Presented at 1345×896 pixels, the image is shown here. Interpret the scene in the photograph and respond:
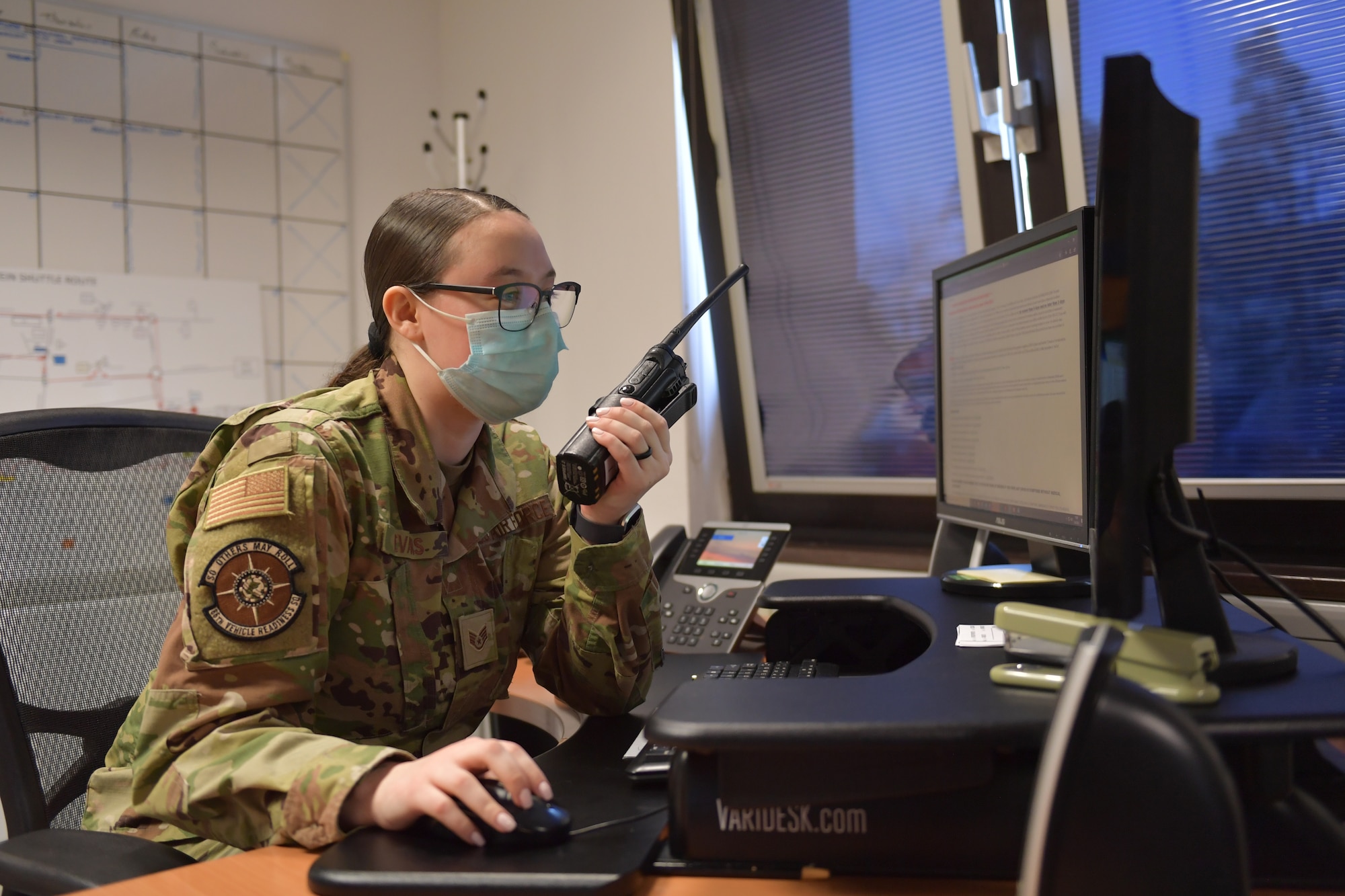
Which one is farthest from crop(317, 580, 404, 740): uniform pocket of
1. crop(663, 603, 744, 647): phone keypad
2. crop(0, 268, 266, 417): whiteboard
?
crop(0, 268, 266, 417): whiteboard

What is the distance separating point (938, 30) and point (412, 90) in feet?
5.28

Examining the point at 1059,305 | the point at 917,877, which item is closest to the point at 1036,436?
the point at 1059,305

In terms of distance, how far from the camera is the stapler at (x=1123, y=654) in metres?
0.56

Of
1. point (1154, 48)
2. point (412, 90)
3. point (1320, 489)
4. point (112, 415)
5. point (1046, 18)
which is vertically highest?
point (412, 90)

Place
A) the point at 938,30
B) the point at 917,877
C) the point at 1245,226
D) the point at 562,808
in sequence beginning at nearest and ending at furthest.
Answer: the point at 917,877
the point at 562,808
the point at 1245,226
the point at 938,30

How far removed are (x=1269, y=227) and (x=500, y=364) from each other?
1.14 m

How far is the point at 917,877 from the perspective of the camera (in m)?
0.59

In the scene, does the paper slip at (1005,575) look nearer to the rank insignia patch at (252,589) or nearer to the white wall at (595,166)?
the rank insignia patch at (252,589)

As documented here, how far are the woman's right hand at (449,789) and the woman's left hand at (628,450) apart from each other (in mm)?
392

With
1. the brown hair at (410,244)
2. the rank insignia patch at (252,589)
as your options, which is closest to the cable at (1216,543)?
the rank insignia patch at (252,589)

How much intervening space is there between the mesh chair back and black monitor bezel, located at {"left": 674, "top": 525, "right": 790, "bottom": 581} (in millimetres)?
746

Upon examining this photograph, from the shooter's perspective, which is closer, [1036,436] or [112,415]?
[1036,436]

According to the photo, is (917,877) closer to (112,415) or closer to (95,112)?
(112,415)

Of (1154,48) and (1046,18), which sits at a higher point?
(1046,18)
